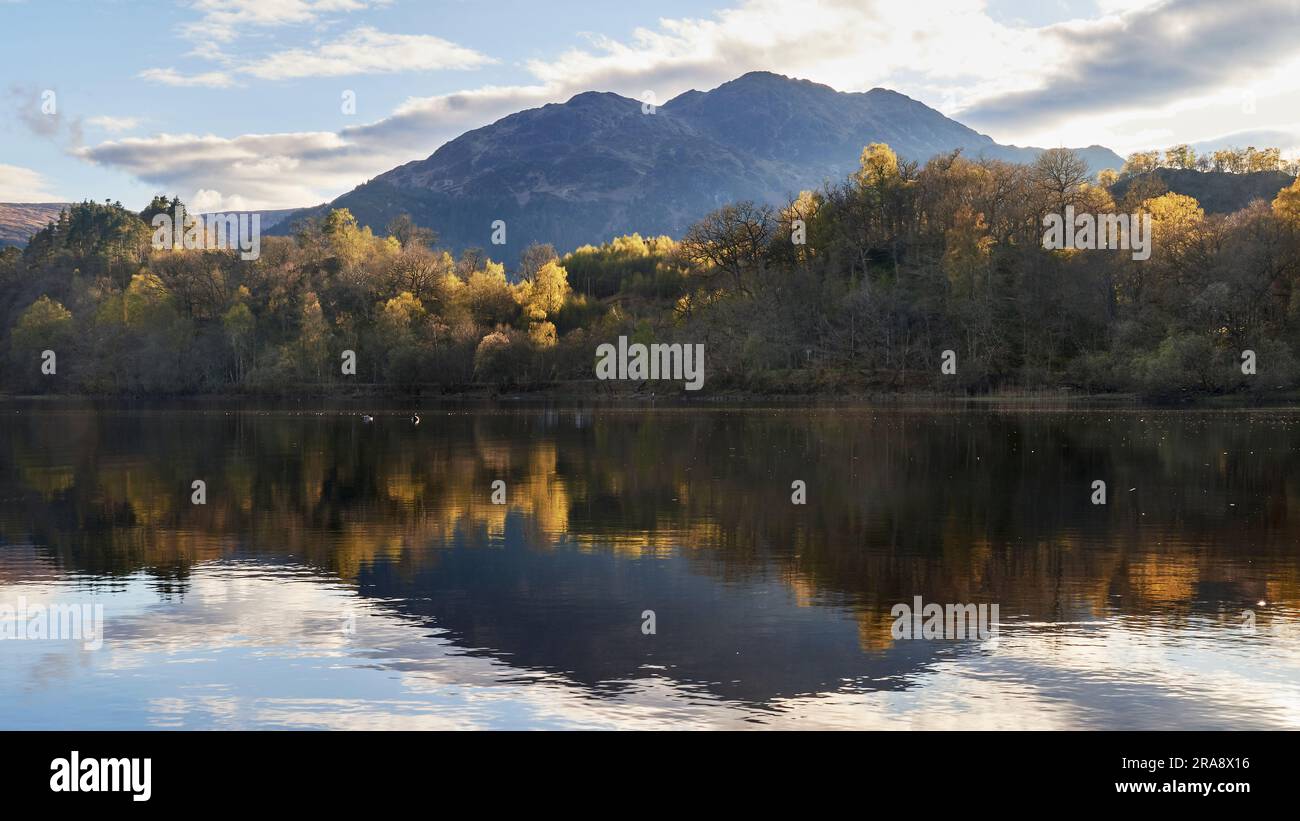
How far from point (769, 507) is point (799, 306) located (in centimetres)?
11032

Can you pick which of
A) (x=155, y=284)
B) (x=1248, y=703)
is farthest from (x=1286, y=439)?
(x=155, y=284)

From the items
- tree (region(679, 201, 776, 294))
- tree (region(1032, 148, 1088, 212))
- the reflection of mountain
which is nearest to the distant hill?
tree (region(1032, 148, 1088, 212))

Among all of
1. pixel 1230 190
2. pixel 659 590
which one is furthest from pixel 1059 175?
pixel 659 590

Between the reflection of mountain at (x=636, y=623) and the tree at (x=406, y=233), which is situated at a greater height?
the tree at (x=406, y=233)

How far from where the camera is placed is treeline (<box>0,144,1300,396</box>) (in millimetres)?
111938

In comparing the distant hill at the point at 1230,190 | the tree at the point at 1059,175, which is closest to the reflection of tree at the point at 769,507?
the tree at the point at 1059,175

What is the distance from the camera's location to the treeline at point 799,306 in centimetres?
11194

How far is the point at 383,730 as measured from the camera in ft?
45.4

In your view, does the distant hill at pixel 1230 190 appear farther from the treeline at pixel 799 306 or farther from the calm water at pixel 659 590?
the calm water at pixel 659 590

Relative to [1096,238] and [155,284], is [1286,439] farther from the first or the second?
[155,284]

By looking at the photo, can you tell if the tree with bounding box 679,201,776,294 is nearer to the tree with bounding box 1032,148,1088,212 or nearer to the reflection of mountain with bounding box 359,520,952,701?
the tree with bounding box 1032,148,1088,212

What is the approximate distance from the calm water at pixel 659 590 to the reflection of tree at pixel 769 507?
176mm

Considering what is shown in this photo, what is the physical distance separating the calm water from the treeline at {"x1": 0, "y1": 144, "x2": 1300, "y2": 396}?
226 feet
